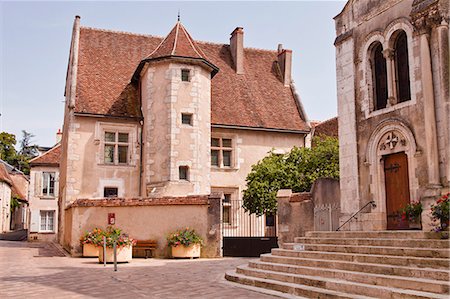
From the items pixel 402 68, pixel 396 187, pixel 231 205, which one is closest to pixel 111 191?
pixel 231 205

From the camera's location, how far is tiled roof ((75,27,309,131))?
24.8 meters

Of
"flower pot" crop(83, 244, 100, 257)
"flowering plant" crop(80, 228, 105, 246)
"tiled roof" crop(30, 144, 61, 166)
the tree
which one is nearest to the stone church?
the tree

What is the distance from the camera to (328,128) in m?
30.7

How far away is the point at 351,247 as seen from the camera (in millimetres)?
10898

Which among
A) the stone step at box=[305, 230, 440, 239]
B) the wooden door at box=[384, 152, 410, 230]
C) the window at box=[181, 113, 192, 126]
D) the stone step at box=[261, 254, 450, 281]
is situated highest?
the window at box=[181, 113, 192, 126]

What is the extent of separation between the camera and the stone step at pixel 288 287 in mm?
8823

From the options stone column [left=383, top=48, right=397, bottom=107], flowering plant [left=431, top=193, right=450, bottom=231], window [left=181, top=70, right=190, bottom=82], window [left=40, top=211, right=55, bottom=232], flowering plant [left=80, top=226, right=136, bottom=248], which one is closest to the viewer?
flowering plant [left=431, top=193, right=450, bottom=231]

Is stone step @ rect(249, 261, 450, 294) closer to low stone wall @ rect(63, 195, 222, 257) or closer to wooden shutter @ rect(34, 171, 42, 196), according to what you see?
low stone wall @ rect(63, 195, 222, 257)

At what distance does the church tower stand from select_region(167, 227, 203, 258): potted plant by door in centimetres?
395

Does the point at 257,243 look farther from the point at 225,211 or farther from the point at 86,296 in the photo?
the point at 86,296

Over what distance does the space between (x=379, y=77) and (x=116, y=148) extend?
44.8ft

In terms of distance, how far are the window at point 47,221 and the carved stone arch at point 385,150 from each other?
84.1 feet

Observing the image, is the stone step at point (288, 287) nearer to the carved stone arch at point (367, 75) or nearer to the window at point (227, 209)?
the carved stone arch at point (367, 75)

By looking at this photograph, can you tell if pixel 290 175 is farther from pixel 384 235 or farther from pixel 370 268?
pixel 370 268
